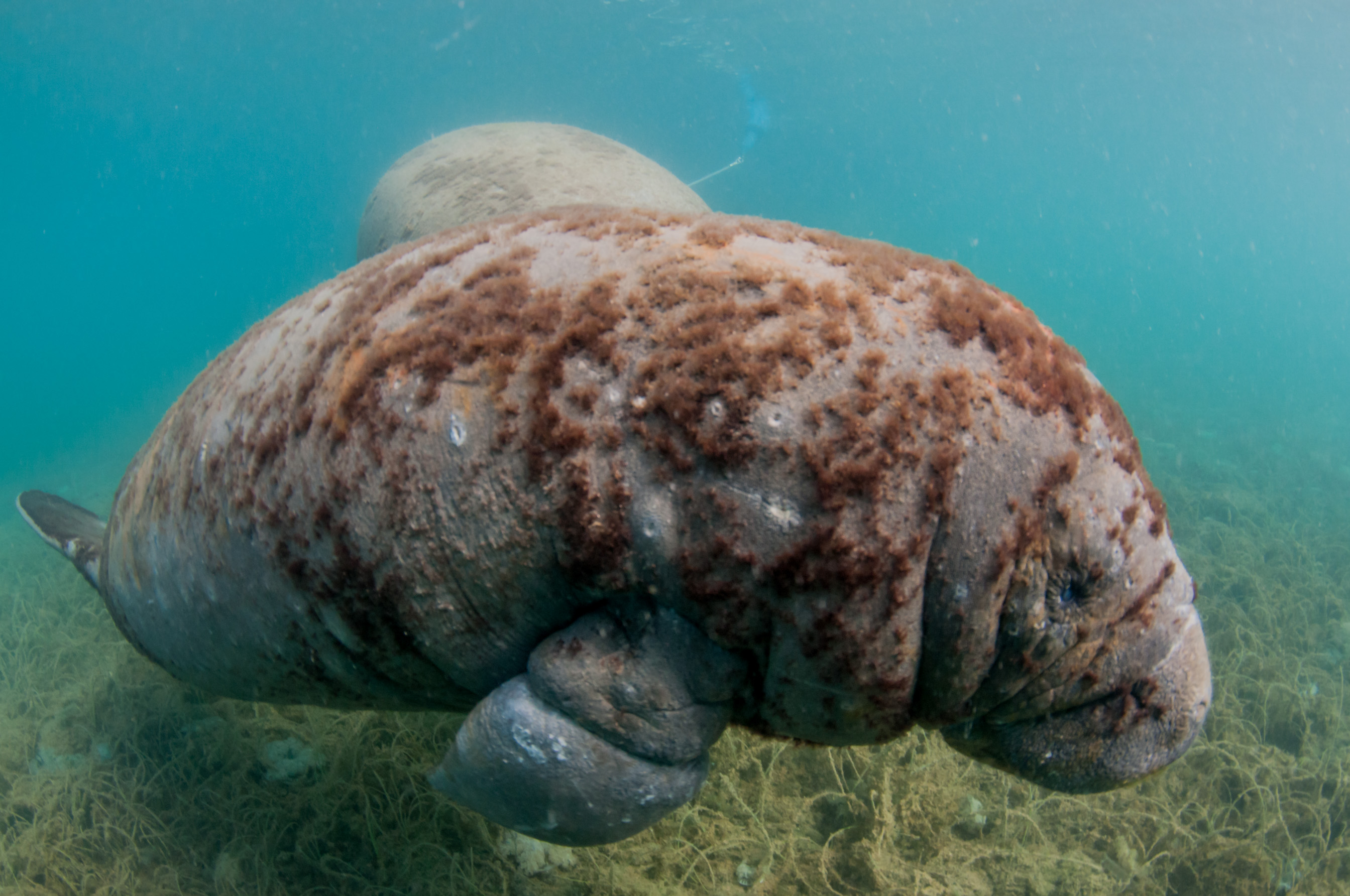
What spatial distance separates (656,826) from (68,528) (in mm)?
3496

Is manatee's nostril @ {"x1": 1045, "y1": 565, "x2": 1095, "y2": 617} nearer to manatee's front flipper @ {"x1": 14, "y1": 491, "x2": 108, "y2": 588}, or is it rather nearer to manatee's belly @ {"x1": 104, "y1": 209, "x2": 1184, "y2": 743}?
manatee's belly @ {"x1": 104, "y1": 209, "x2": 1184, "y2": 743}

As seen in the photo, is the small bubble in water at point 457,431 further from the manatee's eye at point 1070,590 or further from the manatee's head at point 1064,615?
the manatee's eye at point 1070,590

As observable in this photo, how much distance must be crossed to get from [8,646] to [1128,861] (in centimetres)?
1041

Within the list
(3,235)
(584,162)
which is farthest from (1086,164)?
(3,235)

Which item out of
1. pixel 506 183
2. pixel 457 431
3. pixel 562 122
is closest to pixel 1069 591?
pixel 457 431

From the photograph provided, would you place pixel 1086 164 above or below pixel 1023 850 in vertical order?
above

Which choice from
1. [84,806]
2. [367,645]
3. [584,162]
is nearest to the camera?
[367,645]

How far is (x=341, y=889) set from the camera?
2900 mm

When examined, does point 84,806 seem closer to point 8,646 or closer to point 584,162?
point 8,646

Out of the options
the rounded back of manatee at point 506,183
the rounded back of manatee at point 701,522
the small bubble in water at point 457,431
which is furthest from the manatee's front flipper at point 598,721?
the rounded back of manatee at point 506,183

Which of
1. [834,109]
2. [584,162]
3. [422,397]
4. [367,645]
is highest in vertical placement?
[834,109]

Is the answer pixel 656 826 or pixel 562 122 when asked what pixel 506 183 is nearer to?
pixel 656 826

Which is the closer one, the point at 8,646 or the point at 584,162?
the point at 584,162

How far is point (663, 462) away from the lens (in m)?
1.36
